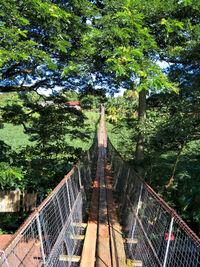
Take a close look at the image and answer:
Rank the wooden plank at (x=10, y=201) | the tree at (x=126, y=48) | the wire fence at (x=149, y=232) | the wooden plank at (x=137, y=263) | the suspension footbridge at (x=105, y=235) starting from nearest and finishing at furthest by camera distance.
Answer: the suspension footbridge at (x=105, y=235), the wire fence at (x=149, y=232), the tree at (x=126, y=48), the wooden plank at (x=137, y=263), the wooden plank at (x=10, y=201)

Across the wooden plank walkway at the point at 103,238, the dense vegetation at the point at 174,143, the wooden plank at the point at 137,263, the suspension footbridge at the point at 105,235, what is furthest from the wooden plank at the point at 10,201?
the wooden plank at the point at 137,263

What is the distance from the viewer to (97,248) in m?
2.83

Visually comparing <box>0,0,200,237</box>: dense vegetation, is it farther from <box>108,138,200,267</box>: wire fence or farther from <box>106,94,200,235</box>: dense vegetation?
<box>108,138,200,267</box>: wire fence

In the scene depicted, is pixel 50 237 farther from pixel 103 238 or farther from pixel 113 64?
pixel 113 64

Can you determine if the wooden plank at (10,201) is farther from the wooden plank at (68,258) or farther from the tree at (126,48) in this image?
the tree at (126,48)

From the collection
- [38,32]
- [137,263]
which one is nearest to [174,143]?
[137,263]

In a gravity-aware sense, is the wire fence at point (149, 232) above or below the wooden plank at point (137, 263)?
above

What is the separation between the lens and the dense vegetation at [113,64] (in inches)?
Answer: 95.3

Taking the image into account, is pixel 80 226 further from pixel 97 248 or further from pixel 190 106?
pixel 190 106

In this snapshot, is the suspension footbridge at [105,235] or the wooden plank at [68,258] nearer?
the suspension footbridge at [105,235]

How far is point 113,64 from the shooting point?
2285 millimetres

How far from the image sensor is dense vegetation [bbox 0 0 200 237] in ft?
7.94

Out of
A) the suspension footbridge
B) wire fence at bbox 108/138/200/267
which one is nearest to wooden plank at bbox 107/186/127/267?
the suspension footbridge

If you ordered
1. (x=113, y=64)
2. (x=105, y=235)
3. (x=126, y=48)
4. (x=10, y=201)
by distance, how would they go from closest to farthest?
(x=113, y=64)
(x=126, y=48)
(x=105, y=235)
(x=10, y=201)
